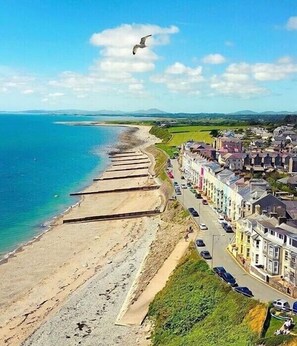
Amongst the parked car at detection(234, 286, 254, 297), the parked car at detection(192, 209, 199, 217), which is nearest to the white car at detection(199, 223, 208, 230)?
the parked car at detection(192, 209, 199, 217)

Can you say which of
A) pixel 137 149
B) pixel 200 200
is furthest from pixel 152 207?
pixel 137 149

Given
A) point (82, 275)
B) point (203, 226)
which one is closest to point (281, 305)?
point (82, 275)

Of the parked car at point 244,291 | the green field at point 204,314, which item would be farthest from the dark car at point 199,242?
the parked car at point 244,291

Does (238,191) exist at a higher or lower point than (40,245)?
higher

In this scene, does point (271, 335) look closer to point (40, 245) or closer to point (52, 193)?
point (40, 245)

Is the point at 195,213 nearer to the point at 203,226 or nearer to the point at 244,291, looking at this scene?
the point at 203,226

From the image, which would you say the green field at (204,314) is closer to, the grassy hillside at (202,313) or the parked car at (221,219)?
the grassy hillside at (202,313)
